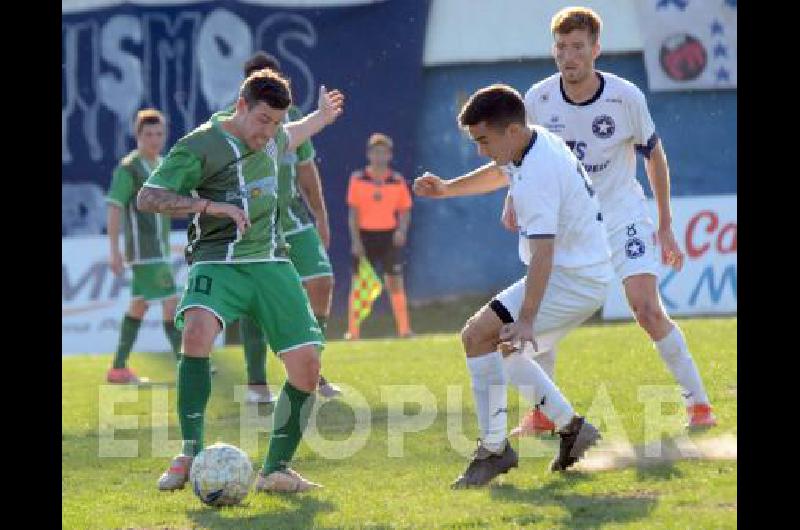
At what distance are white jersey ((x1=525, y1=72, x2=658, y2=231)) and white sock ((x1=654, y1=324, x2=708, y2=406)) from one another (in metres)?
0.74

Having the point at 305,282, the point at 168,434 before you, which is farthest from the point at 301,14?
the point at 168,434

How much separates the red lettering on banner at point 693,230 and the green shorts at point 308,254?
Result: 10375mm

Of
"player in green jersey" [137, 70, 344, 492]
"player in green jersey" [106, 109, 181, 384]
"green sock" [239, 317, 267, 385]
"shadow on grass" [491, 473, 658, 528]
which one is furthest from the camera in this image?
"player in green jersey" [106, 109, 181, 384]

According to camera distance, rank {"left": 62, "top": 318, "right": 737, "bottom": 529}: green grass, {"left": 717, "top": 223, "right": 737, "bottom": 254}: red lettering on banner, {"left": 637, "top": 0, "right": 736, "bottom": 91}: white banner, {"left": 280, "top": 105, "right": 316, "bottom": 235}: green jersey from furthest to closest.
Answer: {"left": 637, "top": 0, "right": 736, "bottom": 91}: white banner < {"left": 717, "top": 223, "right": 737, "bottom": 254}: red lettering on banner < {"left": 280, "top": 105, "right": 316, "bottom": 235}: green jersey < {"left": 62, "top": 318, "right": 737, "bottom": 529}: green grass

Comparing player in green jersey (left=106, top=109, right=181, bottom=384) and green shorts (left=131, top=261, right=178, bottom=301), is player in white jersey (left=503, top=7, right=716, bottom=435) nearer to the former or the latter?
player in green jersey (left=106, top=109, right=181, bottom=384)

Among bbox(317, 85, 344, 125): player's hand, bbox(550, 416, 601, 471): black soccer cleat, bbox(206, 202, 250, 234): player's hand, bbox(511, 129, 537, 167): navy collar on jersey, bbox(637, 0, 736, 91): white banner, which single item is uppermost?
bbox(637, 0, 736, 91): white banner

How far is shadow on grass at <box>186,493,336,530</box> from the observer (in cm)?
721

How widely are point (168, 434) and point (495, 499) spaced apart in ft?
12.8

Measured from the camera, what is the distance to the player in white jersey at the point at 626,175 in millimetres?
9172

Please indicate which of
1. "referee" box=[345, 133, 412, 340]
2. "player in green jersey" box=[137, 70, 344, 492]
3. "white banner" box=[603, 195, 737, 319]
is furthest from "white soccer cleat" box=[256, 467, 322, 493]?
"white banner" box=[603, 195, 737, 319]

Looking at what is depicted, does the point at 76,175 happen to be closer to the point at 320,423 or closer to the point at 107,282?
the point at 107,282

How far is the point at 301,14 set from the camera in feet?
76.6

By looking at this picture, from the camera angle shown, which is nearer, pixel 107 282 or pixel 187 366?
pixel 187 366
